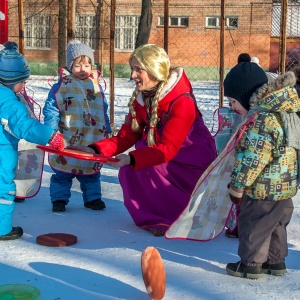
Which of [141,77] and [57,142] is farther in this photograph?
[141,77]

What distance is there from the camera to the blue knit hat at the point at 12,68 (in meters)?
4.34

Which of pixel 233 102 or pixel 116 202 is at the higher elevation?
pixel 233 102

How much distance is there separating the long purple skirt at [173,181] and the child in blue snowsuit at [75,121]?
80 cm

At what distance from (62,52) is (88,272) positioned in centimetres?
928

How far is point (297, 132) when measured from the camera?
3312 millimetres

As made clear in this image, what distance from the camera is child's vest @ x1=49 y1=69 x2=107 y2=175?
522 centimetres

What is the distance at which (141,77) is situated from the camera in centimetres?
427

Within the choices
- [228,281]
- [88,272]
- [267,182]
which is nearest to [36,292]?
[88,272]

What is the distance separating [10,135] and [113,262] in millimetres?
1167

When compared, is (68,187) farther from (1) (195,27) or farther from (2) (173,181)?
(1) (195,27)

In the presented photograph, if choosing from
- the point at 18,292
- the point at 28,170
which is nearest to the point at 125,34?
the point at 28,170

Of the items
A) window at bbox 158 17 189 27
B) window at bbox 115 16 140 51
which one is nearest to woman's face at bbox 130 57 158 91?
window at bbox 158 17 189 27

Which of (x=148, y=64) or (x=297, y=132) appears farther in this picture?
(x=148, y=64)

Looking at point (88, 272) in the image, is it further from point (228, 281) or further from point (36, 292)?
point (228, 281)
